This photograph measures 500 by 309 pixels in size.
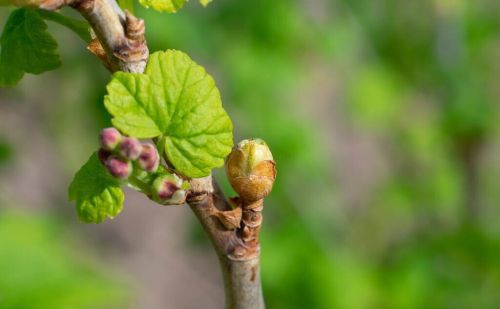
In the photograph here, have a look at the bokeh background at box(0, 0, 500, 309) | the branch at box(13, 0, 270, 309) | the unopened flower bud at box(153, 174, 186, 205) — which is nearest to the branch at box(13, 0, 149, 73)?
the branch at box(13, 0, 270, 309)

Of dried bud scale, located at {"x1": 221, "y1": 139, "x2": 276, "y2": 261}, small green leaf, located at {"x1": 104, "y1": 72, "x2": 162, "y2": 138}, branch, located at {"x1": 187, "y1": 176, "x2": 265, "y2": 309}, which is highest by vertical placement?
small green leaf, located at {"x1": 104, "y1": 72, "x2": 162, "y2": 138}

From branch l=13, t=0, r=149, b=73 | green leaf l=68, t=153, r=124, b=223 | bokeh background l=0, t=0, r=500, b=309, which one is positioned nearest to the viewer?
branch l=13, t=0, r=149, b=73

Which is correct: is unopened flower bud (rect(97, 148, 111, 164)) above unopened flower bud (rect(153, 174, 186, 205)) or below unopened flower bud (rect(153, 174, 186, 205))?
above

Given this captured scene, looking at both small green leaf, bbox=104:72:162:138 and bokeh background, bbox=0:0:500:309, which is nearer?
small green leaf, bbox=104:72:162:138

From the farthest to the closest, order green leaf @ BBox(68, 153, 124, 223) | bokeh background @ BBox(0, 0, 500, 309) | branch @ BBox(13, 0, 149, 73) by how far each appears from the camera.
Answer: bokeh background @ BBox(0, 0, 500, 309) → green leaf @ BBox(68, 153, 124, 223) → branch @ BBox(13, 0, 149, 73)

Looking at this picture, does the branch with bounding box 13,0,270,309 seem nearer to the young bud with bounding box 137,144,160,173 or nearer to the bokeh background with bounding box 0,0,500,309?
the young bud with bounding box 137,144,160,173

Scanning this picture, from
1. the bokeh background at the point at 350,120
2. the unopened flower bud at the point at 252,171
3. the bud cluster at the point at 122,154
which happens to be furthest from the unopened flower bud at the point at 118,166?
the bokeh background at the point at 350,120

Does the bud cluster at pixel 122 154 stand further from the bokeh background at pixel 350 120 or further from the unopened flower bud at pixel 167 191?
the bokeh background at pixel 350 120

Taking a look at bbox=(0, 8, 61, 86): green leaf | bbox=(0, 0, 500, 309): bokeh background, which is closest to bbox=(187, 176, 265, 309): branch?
bbox=(0, 8, 61, 86): green leaf
